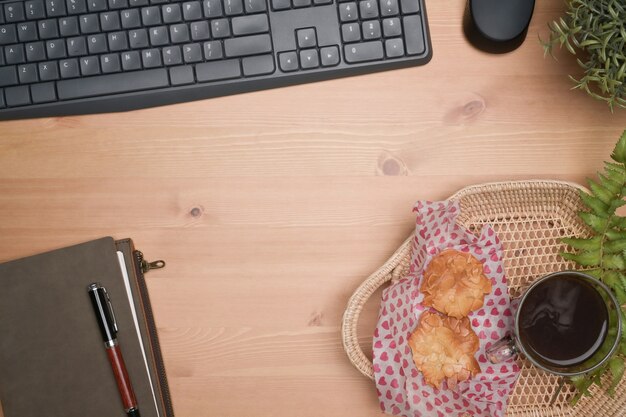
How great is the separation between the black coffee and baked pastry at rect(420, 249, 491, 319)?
6 centimetres

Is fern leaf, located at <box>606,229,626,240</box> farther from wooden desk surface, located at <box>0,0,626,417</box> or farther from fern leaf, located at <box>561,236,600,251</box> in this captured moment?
wooden desk surface, located at <box>0,0,626,417</box>

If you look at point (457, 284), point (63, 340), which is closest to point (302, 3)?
point (457, 284)

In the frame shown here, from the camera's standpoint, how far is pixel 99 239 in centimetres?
71

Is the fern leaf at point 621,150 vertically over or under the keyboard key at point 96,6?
under

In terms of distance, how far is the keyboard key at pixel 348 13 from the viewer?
27.1 inches

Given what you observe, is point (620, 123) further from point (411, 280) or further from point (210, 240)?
point (210, 240)

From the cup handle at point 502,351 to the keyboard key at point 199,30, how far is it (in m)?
0.48

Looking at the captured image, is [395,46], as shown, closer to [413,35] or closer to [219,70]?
[413,35]

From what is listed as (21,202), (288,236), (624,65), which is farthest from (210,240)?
(624,65)

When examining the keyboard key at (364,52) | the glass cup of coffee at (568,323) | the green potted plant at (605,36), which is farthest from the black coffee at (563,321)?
the keyboard key at (364,52)

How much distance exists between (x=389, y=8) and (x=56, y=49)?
0.40 m

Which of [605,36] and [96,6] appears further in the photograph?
[96,6]

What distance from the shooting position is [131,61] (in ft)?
2.29

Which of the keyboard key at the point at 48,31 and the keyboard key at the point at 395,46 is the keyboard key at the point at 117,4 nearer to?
the keyboard key at the point at 48,31
